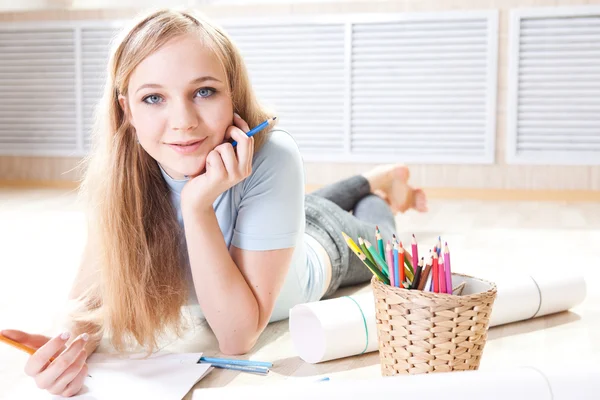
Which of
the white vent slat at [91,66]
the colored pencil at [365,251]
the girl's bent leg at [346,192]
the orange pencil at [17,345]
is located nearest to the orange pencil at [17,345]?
the orange pencil at [17,345]

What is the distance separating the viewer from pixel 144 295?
1271 millimetres

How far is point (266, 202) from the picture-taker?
127cm

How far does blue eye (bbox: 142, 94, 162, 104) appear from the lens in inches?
46.6

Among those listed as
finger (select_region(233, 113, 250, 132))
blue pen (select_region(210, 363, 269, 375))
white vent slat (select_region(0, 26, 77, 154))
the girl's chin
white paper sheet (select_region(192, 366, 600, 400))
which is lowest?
blue pen (select_region(210, 363, 269, 375))

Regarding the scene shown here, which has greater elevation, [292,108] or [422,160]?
[292,108]

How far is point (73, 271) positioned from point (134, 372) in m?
0.91

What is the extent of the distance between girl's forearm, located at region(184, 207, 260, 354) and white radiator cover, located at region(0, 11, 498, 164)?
2.30 meters

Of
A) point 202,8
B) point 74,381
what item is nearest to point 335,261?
point 74,381

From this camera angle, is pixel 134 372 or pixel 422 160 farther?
pixel 422 160

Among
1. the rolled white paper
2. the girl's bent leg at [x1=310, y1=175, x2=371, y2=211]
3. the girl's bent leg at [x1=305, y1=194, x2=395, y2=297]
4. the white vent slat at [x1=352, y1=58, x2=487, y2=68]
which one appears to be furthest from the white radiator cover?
the rolled white paper

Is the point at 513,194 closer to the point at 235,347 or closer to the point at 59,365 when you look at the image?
the point at 235,347

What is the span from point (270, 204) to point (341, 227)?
1.65 ft

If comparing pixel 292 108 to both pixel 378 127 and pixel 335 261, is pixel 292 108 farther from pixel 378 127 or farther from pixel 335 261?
pixel 335 261

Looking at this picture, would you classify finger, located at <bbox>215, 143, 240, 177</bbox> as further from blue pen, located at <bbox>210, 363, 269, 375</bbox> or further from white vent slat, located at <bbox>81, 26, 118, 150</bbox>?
white vent slat, located at <bbox>81, 26, 118, 150</bbox>
